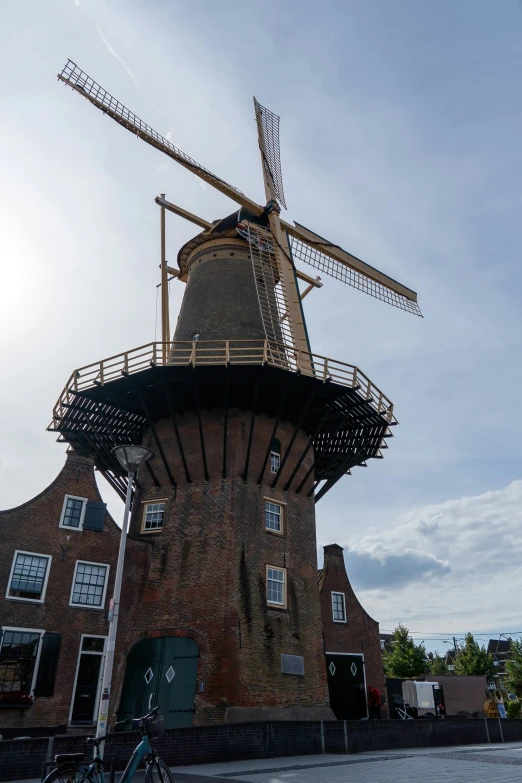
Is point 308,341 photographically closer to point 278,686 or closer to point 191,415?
point 191,415

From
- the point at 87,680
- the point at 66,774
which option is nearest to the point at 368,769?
the point at 66,774

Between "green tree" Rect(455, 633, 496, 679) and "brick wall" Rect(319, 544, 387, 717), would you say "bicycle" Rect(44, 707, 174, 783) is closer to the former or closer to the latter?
"brick wall" Rect(319, 544, 387, 717)

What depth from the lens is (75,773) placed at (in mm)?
6906

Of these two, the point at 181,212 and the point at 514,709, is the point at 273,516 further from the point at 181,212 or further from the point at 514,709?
the point at 514,709

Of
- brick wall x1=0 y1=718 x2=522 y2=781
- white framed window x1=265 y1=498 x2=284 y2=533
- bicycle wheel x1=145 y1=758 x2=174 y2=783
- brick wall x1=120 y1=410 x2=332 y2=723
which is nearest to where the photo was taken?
bicycle wheel x1=145 y1=758 x2=174 y2=783

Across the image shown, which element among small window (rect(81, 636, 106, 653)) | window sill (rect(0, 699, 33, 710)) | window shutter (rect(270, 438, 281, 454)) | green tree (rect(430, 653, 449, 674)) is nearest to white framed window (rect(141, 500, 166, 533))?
small window (rect(81, 636, 106, 653))

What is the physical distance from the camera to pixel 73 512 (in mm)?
19312

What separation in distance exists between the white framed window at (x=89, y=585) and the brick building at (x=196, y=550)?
4 centimetres

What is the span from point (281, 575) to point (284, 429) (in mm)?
5506

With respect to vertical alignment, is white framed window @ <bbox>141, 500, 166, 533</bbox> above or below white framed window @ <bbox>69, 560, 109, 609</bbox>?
above

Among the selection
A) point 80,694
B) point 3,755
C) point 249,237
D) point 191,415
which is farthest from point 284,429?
point 3,755

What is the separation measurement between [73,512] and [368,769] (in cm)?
1205

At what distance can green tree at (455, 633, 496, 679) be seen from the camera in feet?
152

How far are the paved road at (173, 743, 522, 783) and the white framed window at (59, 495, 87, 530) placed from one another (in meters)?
9.26
